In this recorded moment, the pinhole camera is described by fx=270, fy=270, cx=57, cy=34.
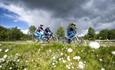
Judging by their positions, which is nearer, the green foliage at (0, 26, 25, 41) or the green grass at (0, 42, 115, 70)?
the green grass at (0, 42, 115, 70)

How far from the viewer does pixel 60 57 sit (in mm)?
8102

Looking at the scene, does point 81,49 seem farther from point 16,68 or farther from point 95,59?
point 16,68

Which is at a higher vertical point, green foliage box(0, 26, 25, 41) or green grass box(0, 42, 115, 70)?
green foliage box(0, 26, 25, 41)

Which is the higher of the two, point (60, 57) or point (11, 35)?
point (11, 35)

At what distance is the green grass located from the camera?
25.2 feet

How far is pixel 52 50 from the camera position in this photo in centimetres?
1040

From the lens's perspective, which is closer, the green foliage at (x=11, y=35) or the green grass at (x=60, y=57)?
the green grass at (x=60, y=57)

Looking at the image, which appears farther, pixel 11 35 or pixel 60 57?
pixel 11 35

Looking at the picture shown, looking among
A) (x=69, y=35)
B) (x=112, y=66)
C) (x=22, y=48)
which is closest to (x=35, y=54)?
(x=22, y=48)

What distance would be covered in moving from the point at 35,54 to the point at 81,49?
178 cm

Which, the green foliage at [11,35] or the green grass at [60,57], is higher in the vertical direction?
the green foliage at [11,35]

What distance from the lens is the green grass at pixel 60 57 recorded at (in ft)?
25.2

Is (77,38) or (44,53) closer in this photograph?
(44,53)

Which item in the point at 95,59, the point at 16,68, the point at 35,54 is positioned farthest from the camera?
the point at 35,54
